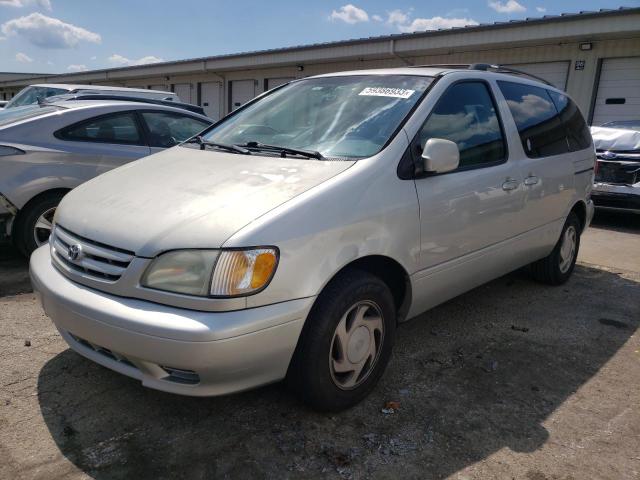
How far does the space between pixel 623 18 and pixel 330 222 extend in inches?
427

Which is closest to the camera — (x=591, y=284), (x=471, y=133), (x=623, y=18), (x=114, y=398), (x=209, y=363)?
(x=209, y=363)

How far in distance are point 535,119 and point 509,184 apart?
88 centimetres

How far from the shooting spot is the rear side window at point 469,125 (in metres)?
3.12

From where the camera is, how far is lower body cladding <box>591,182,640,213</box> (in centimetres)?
765

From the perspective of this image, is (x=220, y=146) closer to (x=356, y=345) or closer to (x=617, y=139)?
(x=356, y=345)

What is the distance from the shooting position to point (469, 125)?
338 centimetres

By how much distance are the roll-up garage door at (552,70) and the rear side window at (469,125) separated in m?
9.94

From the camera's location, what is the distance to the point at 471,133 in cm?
337

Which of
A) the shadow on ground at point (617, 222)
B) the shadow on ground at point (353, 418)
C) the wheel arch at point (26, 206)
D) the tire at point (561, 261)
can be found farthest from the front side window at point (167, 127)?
the shadow on ground at point (617, 222)

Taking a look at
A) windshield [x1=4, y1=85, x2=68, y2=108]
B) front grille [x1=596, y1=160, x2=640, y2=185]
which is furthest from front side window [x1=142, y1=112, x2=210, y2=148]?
front grille [x1=596, y1=160, x2=640, y2=185]

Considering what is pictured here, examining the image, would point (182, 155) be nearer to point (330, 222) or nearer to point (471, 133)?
point (330, 222)

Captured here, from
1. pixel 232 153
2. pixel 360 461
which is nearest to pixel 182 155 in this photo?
pixel 232 153

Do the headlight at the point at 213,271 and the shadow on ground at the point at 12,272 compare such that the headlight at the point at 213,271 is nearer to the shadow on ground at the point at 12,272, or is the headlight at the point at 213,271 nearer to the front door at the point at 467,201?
the front door at the point at 467,201

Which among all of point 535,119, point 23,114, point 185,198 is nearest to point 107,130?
point 23,114
